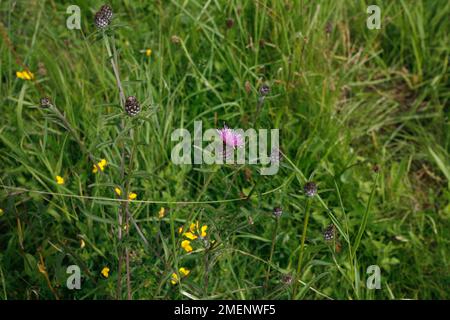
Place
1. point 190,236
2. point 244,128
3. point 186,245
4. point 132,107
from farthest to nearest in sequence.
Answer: point 244,128
point 186,245
point 190,236
point 132,107

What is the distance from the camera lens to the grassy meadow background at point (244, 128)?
2195 millimetres

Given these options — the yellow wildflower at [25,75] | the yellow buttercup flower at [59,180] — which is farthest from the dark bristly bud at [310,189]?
the yellow wildflower at [25,75]

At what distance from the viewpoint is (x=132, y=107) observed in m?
1.69

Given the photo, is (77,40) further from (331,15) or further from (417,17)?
(417,17)

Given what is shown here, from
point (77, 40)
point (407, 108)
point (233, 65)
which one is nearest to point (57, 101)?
point (77, 40)

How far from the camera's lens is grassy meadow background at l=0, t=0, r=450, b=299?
2195 millimetres

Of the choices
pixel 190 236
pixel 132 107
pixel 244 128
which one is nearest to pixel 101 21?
Answer: pixel 132 107

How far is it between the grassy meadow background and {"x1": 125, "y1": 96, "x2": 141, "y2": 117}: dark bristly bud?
15.1 inches

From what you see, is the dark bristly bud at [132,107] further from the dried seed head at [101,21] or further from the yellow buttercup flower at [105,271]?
the yellow buttercup flower at [105,271]

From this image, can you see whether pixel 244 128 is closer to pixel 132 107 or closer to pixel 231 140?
pixel 231 140

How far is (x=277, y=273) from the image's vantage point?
227cm

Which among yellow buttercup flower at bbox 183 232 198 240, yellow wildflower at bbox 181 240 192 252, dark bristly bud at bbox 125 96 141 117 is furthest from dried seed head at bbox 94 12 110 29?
yellow wildflower at bbox 181 240 192 252

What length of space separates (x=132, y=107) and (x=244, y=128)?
878 millimetres
